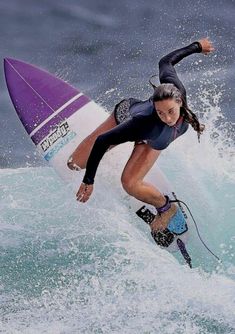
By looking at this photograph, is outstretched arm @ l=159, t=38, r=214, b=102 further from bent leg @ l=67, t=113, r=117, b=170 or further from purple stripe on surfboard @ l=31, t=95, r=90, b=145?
purple stripe on surfboard @ l=31, t=95, r=90, b=145

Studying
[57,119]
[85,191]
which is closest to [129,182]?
[85,191]

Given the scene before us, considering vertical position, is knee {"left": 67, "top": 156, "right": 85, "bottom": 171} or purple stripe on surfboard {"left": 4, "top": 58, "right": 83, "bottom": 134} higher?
purple stripe on surfboard {"left": 4, "top": 58, "right": 83, "bottom": 134}

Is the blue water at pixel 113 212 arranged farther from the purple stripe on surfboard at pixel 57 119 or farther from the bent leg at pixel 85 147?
the purple stripe on surfboard at pixel 57 119

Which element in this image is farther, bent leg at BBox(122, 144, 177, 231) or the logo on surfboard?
the logo on surfboard

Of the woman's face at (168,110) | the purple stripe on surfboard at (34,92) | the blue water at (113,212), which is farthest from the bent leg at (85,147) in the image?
the woman's face at (168,110)

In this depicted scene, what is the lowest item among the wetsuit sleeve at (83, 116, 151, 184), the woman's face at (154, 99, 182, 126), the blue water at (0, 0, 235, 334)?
the blue water at (0, 0, 235, 334)

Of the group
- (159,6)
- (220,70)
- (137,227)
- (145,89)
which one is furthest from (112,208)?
(159,6)

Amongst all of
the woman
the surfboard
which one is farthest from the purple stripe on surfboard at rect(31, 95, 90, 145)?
the woman

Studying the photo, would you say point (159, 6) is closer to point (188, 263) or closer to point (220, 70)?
point (220, 70)

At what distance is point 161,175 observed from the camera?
971 centimetres

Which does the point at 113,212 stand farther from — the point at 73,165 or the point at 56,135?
the point at 56,135

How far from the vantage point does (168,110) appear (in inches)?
328

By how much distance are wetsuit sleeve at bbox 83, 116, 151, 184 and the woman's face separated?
0.20 metres

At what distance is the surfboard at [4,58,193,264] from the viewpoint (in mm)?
9992
